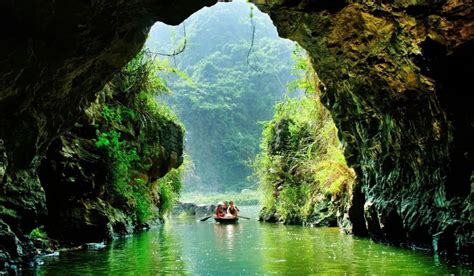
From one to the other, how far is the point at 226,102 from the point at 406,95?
90599mm

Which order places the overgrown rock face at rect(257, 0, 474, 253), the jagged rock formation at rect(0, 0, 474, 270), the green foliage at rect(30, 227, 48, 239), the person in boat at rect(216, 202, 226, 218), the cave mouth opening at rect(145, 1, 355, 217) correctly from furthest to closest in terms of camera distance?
the cave mouth opening at rect(145, 1, 355, 217) → the person in boat at rect(216, 202, 226, 218) → the green foliage at rect(30, 227, 48, 239) → the overgrown rock face at rect(257, 0, 474, 253) → the jagged rock formation at rect(0, 0, 474, 270)

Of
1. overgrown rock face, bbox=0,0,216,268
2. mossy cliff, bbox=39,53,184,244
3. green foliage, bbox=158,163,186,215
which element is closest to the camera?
overgrown rock face, bbox=0,0,216,268

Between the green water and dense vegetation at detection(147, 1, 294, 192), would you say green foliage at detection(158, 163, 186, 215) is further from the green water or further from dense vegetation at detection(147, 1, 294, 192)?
dense vegetation at detection(147, 1, 294, 192)

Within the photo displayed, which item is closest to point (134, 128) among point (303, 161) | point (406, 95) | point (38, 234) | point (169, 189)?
point (303, 161)

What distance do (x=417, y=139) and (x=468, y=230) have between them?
6.95 feet

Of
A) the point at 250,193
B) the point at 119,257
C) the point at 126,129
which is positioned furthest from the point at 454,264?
the point at 250,193

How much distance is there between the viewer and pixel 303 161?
21.1m

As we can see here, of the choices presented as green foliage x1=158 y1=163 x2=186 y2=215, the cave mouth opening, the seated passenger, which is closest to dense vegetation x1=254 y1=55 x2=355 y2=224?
the seated passenger

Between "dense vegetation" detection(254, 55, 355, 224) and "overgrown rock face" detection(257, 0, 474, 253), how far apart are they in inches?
120

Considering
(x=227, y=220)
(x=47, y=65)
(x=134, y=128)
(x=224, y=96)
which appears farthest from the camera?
(x=224, y=96)

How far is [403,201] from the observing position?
10.9 meters

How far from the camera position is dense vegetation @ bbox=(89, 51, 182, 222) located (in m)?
15.1

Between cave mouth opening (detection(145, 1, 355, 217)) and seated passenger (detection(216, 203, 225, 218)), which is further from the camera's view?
cave mouth opening (detection(145, 1, 355, 217))

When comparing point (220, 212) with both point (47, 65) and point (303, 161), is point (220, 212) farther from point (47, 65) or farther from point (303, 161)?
point (47, 65)
